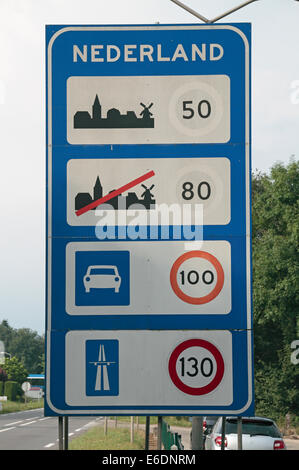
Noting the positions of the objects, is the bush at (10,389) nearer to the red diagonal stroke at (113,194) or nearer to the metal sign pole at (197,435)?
the metal sign pole at (197,435)

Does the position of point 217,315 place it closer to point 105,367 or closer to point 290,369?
point 105,367

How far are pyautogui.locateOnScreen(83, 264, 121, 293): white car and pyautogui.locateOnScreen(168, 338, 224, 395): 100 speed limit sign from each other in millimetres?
510

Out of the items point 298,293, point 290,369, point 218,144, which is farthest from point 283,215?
point 218,144

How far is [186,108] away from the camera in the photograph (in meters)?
4.51

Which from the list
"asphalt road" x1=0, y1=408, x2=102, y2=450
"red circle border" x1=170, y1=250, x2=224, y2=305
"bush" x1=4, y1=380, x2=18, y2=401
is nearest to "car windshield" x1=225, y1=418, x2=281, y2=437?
"asphalt road" x1=0, y1=408, x2=102, y2=450

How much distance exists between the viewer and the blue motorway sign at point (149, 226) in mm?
4316

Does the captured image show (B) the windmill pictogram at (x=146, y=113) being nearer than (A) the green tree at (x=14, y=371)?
Yes

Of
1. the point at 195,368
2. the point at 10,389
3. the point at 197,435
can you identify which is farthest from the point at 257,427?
the point at 10,389

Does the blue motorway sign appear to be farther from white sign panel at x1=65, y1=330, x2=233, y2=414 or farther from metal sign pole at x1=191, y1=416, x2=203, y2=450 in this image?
metal sign pole at x1=191, y1=416, x2=203, y2=450

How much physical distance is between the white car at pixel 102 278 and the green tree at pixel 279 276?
3343cm

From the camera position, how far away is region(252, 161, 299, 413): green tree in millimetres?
37656

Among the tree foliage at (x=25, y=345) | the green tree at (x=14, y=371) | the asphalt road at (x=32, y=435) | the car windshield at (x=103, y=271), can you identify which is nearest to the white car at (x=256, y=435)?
the asphalt road at (x=32, y=435)

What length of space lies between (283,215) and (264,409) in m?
10.9
